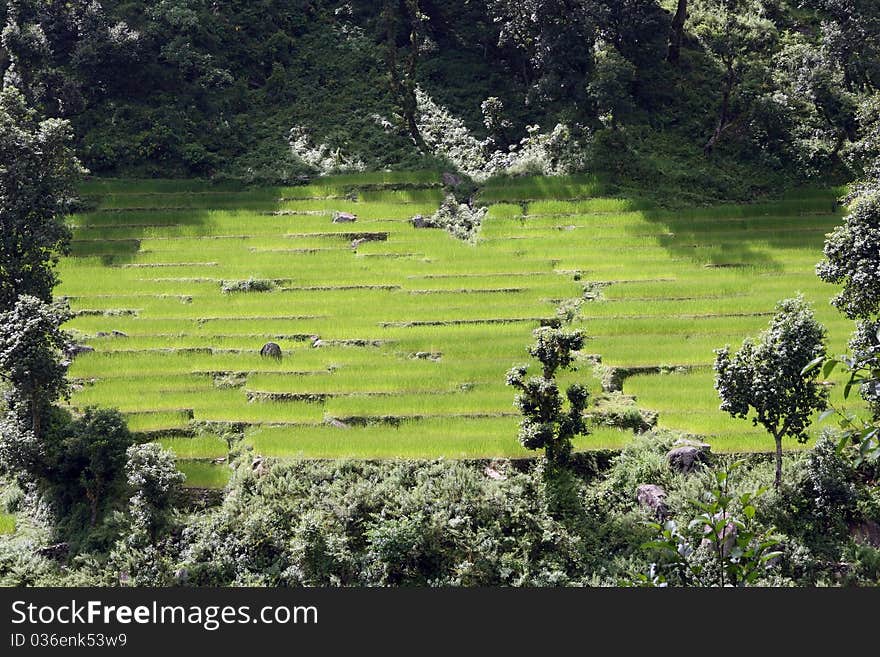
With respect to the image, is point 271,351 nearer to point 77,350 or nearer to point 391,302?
point 391,302

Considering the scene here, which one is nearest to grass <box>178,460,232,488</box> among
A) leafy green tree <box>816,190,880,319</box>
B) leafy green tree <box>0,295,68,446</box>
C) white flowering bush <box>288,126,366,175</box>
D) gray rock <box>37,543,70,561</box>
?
gray rock <box>37,543,70,561</box>

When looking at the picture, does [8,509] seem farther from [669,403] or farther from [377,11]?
[377,11]

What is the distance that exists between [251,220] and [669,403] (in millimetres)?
12897

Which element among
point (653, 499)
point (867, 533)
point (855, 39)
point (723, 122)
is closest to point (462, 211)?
point (723, 122)

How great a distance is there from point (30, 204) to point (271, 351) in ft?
18.7

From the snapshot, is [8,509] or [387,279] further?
[387,279]

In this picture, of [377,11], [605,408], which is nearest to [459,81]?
[377,11]

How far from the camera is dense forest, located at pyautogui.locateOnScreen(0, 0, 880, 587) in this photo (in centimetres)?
1753

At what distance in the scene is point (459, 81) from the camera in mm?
33188

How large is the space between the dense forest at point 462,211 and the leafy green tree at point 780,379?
49 mm

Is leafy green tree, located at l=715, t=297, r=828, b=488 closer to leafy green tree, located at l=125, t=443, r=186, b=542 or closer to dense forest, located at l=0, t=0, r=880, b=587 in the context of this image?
dense forest, located at l=0, t=0, r=880, b=587

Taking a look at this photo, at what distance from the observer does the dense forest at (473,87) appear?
29125 mm

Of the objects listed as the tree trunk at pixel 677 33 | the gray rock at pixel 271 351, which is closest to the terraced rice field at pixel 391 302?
the gray rock at pixel 271 351

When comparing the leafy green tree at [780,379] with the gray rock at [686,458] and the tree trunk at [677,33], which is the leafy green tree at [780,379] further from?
the tree trunk at [677,33]
